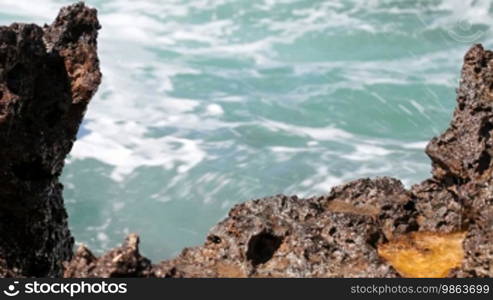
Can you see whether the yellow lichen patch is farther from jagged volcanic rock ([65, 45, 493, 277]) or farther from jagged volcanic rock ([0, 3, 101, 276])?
jagged volcanic rock ([0, 3, 101, 276])

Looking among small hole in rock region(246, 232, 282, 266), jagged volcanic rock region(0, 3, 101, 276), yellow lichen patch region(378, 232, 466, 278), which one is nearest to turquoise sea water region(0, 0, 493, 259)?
jagged volcanic rock region(0, 3, 101, 276)

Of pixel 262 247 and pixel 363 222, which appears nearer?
pixel 262 247

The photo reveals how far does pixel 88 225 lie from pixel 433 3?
186 ft

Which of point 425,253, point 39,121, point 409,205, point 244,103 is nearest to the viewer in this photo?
point 39,121

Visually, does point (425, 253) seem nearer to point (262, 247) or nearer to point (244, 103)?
point (262, 247)

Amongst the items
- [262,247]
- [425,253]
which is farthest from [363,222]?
[262,247]

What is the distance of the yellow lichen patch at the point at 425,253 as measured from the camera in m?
15.3

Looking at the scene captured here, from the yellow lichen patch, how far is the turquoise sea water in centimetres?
3014

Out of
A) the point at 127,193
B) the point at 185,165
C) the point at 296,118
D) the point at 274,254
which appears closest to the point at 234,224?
the point at 274,254

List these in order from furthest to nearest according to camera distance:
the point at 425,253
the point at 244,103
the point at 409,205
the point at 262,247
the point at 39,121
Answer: the point at 244,103
the point at 409,205
the point at 425,253
the point at 39,121
the point at 262,247

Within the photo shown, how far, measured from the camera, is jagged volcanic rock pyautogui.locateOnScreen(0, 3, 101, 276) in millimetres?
14891

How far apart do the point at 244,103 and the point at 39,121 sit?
2485 inches

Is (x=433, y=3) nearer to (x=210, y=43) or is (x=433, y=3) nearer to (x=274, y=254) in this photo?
(x=210, y=43)

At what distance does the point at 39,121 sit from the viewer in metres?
15.5
